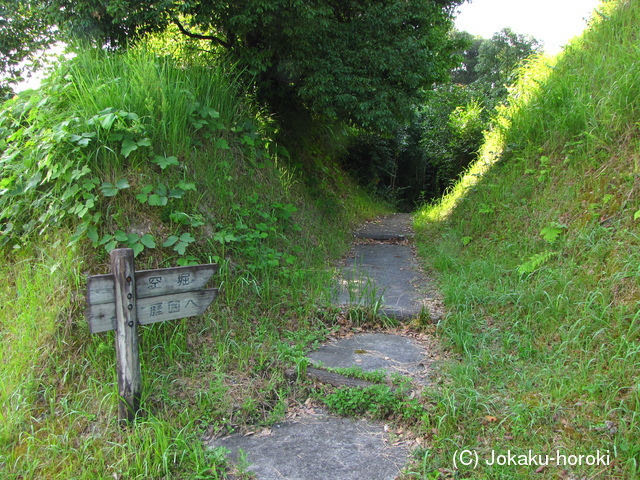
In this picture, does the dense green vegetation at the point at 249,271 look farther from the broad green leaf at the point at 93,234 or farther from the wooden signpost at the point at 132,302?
the wooden signpost at the point at 132,302

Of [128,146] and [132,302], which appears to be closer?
[132,302]

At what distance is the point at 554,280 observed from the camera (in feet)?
13.9

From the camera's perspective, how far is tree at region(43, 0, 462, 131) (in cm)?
537

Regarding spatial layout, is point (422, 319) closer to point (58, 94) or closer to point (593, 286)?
point (593, 286)

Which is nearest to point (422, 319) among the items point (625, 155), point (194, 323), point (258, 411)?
point (258, 411)

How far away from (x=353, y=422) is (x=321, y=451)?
0.40 m

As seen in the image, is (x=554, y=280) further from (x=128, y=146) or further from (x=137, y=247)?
(x=128, y=146)

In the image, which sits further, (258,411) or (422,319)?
(422,319)

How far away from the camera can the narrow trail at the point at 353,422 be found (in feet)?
9.57

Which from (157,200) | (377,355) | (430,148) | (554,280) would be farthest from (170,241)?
(430,148)

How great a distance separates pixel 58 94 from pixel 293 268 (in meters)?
3.20

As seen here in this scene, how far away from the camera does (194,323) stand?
13.2ft

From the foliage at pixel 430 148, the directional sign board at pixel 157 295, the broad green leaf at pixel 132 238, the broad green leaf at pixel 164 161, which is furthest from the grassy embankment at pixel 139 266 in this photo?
the foliage at pixel 430 148

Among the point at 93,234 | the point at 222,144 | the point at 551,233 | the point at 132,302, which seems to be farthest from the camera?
the point at 222,144
